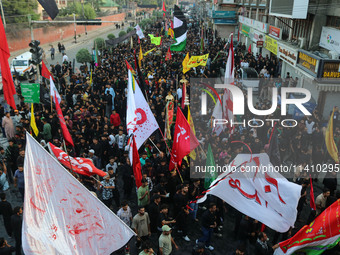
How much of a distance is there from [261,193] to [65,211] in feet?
11.9

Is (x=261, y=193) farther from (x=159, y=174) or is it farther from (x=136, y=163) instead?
(x=159, y=174)

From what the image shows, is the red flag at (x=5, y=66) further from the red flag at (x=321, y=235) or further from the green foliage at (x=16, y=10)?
the green foliage at (x=16, y=10)

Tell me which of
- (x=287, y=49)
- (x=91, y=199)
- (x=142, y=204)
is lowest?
(x=142, y=204)

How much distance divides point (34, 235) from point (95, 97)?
35.9 feet

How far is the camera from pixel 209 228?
6855 millimetres

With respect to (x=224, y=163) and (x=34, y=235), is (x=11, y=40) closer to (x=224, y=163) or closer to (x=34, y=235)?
(x=224, y=163)

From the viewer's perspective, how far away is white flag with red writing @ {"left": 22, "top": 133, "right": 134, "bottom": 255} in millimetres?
Answer: 4715

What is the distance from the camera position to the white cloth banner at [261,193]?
611 cm

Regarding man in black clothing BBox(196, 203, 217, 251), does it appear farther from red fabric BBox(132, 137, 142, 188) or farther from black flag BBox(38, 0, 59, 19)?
black flag BBox(38, 0, 59, 19)

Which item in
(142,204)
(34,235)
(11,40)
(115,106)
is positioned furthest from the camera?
(11,40)

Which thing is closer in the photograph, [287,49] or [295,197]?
[295,197]

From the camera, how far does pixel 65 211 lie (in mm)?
4820

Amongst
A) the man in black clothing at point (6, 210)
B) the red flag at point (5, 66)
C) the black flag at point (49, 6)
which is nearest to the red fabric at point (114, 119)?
the red flag at point (5, 66)

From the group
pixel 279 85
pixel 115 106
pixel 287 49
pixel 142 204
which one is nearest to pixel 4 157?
pixel 142 204
